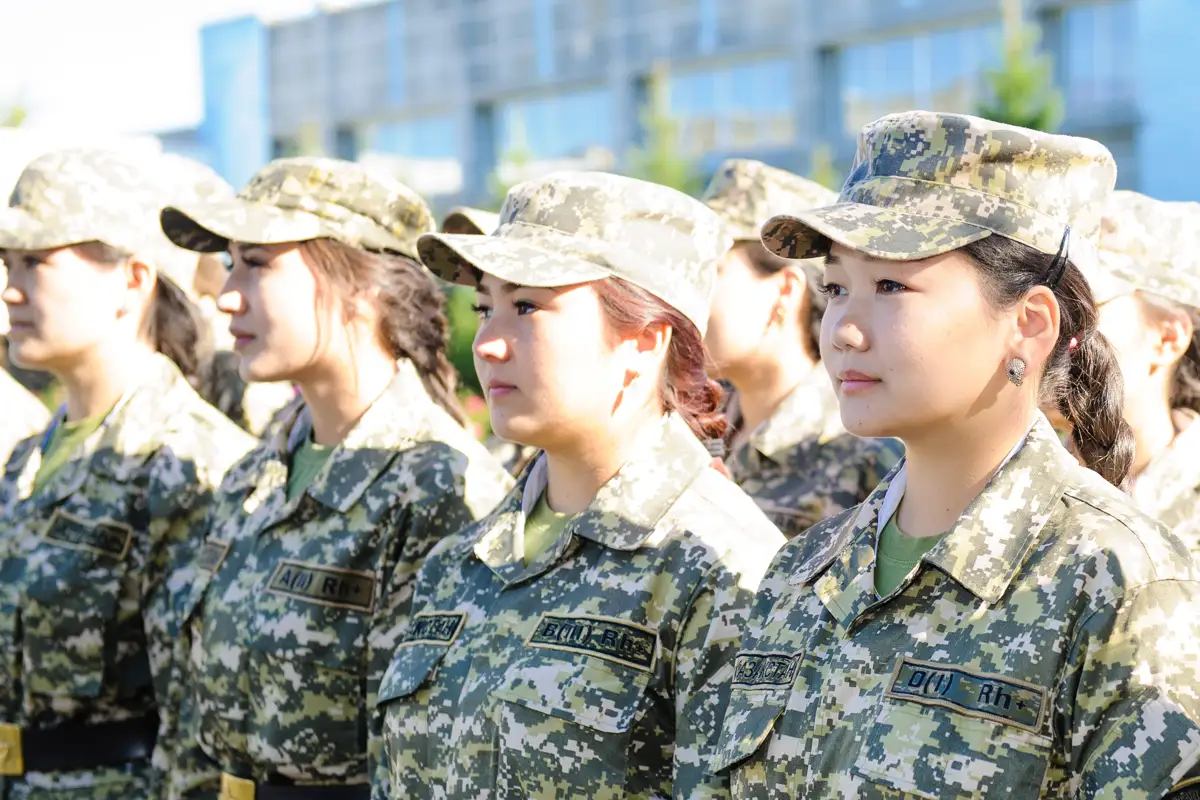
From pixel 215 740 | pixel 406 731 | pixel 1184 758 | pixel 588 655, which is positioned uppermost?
pixel 1184 758

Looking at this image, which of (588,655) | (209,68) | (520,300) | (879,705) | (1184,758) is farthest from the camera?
(209,68)

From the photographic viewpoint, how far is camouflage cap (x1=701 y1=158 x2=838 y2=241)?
4719 mm

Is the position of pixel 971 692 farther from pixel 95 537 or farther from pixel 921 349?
pixel 95 537

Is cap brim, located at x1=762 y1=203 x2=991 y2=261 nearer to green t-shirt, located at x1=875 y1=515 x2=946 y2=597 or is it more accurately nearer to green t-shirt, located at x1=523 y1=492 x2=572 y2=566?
green t-shirt, located at x1=875 y1=515 x2=946 y2=597

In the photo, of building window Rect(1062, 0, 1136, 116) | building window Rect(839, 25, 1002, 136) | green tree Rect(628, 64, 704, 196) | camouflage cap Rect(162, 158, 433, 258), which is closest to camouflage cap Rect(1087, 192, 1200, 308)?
camouflage cap Rect(162, 158, 433, 258)

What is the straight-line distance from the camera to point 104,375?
446cm

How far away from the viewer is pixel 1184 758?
177 cm

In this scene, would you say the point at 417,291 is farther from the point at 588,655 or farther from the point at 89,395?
the point at 588,655

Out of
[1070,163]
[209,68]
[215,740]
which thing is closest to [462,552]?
[215,740]

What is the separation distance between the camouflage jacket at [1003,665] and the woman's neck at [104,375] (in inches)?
108

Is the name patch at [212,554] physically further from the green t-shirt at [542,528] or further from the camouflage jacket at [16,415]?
the camouflage jacket at [16,415]

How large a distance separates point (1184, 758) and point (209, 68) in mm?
46067

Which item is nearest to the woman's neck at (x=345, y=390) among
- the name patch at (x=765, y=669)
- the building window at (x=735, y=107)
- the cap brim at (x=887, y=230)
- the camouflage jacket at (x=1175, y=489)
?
the name patch at (x=765, y=669)

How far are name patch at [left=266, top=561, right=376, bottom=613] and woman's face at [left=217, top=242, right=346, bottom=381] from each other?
0.51 meters
